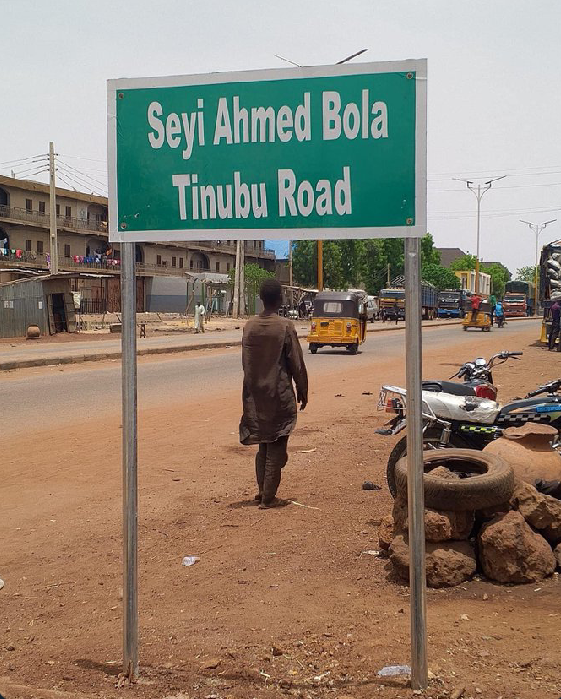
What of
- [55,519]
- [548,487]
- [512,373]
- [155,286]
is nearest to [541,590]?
[548,487]

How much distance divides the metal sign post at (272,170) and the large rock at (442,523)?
1.37 m

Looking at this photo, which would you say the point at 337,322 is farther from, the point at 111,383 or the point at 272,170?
the point at 272,170

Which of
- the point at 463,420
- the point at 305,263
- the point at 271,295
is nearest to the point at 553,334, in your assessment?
the point at 463,420

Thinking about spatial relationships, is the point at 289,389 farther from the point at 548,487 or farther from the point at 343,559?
the point at 548,487

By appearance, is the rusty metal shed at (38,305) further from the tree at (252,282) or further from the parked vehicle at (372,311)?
the parked vehicle at (372,311)

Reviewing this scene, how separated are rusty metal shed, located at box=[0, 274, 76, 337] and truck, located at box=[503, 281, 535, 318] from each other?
40.0 metres

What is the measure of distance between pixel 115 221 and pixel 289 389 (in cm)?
298

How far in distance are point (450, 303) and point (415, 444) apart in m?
60.5

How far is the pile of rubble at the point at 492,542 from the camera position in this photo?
13.6 ft

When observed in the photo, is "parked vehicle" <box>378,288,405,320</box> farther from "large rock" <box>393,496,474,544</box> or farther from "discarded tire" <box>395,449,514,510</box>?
"large rock" <box>393,496,474,544</box>

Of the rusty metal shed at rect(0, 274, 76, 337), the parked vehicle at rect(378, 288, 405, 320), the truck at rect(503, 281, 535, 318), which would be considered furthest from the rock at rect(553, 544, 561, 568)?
the truck at rect(503, 281, 535, 318)

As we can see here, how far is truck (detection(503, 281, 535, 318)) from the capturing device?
210 feet

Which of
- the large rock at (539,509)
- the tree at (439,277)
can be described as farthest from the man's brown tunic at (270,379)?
the tree at (439,277)

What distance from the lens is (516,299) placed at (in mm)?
64938
